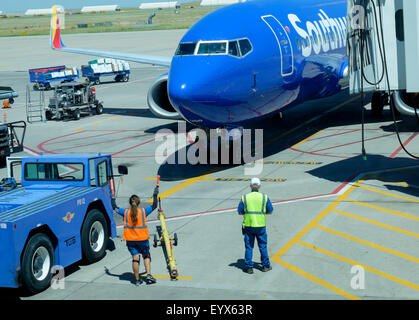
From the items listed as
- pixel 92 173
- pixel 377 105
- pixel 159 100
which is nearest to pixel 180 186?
pixel 92 173

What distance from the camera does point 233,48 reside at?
22109 millimetres

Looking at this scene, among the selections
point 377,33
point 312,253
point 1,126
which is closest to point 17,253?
point 312,253

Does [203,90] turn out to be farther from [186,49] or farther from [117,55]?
[117,55]

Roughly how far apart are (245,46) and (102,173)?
9.07 meters

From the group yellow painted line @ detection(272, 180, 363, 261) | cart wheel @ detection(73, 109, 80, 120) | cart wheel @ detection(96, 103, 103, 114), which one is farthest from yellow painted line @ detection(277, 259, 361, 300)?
cart wheel @ detection(96, 103, 103, 114)

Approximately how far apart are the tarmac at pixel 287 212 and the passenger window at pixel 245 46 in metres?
4.35

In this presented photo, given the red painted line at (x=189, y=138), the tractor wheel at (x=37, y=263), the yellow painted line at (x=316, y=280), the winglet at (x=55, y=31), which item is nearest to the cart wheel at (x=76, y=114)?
the winglet at (x=55, y=31)

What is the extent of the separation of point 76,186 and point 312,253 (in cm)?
578

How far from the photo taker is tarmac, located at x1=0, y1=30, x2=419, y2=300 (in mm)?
12820

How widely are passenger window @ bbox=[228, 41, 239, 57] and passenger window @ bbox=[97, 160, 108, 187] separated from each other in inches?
313

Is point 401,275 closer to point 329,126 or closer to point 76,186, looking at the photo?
point 76,186

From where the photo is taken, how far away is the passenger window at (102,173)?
1540 cm
